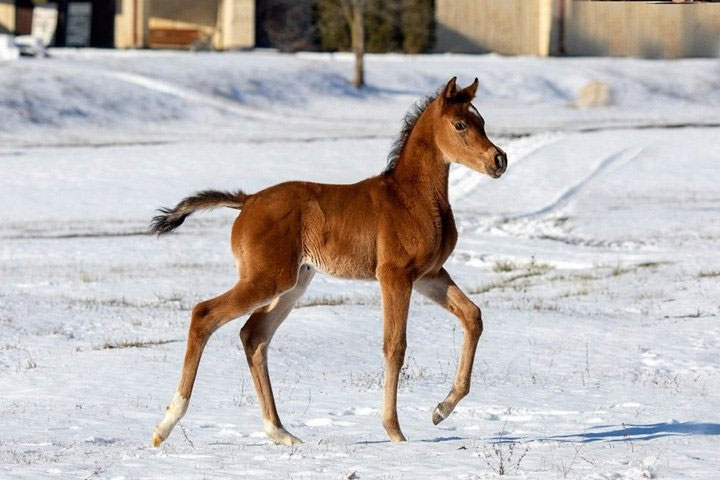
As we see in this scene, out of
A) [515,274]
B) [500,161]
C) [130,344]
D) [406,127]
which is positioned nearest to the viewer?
[500,161]

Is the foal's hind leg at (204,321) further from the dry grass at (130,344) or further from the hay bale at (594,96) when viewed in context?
the hay bale at (594,96)

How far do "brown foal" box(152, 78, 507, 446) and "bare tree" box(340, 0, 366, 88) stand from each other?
143 feet

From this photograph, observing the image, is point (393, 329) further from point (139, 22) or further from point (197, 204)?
point (139, 22)

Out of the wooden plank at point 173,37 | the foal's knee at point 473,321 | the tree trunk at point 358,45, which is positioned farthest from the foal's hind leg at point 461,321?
the wooden plank at point 173,37

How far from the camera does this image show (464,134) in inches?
363

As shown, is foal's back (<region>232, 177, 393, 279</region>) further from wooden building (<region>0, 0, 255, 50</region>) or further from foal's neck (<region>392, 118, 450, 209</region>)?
wooden building (<region>0, 0, 255, 50</region>)

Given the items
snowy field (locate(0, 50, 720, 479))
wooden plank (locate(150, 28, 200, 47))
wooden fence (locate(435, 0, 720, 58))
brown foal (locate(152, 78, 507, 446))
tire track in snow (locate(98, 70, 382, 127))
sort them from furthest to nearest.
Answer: wooden fence (locate(435, 0, 720, 58)), wooden plank (locate(150, 28, 200, 47)), tire track in snow (locate(98, 70, 382, 127)), snowy field (locate(0, 50, 720, 479)), brown foal (locate(152, 78, 507, 446))

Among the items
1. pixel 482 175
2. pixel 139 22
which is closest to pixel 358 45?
pixel 139 22

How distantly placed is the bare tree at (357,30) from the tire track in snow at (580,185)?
16.0m

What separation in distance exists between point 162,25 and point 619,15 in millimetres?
20278

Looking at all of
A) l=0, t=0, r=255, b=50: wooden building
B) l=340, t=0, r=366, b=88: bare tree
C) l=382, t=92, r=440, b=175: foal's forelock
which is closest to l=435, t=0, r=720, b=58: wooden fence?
l=340, t=0, r=366, b=88: bare tree

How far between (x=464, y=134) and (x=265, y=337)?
6.11 feet

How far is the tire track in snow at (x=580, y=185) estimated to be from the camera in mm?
29875

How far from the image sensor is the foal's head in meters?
9.12
